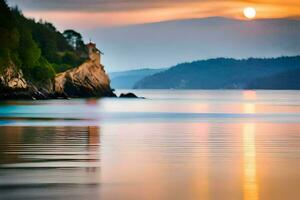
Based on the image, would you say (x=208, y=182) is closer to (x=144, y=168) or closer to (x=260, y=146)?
(x=144, y=168)

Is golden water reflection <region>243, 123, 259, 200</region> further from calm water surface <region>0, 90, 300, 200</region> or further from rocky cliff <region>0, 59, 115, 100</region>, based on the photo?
rocky cliff <region>0, 59, 115, 100</region>

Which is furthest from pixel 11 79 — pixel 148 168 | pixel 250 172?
pixel 250 172

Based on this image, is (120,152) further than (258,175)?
Yes

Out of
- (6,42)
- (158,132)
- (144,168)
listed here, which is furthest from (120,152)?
(6,42)

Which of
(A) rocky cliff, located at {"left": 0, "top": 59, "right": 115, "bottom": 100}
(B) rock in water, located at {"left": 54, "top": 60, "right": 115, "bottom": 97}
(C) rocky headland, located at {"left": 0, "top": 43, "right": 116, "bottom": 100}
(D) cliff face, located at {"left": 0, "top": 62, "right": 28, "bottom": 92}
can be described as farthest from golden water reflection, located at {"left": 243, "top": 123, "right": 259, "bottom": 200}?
(B) rock in water, located at {"left": 54, "top": 60, "right": 115, "bottom": 97}

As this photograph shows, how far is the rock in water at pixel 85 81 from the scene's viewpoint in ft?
554

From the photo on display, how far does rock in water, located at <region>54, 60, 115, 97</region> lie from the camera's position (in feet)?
554

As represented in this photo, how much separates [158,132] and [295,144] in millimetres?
12536

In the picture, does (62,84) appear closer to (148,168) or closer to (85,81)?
(85,81)

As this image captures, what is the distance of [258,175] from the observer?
2250 cm

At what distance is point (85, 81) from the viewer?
17975cm

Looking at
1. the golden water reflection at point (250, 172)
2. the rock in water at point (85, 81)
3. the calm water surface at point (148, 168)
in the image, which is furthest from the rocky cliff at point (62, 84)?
the golden water reflection at point (250, 172)

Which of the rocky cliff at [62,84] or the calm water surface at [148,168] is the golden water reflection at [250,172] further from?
the rocky cliff at [62,84]

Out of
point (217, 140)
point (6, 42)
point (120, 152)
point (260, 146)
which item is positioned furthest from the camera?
point (6, 42)
